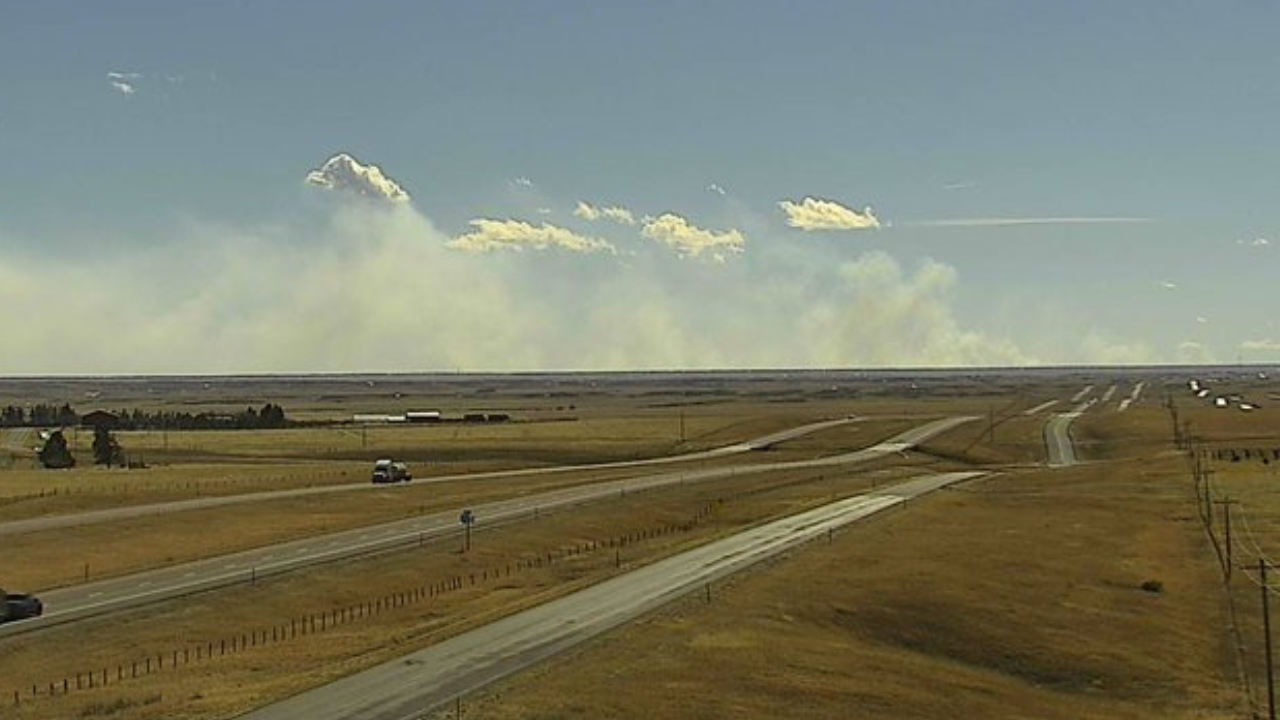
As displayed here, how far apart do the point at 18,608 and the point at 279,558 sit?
64.8ft

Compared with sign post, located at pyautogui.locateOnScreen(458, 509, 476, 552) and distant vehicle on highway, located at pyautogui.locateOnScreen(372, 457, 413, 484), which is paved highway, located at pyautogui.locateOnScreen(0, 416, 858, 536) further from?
sign post, located at pyautogui.locateOnScreen(458, 509, 476, 552)

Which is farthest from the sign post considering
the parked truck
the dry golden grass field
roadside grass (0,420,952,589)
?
the parked truck

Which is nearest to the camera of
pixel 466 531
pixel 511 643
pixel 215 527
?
pixel 511 643

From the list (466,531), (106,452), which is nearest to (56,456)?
(106,452)

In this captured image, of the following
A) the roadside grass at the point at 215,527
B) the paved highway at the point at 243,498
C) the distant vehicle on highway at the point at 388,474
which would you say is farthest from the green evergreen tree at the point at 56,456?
the roadside grass at the point at 215,527

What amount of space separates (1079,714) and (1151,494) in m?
71.6

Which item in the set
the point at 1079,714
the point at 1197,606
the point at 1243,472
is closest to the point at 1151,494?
the point at 1243,472

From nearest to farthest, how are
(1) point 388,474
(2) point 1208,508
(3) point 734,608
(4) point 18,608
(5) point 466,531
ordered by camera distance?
(3) point 734,608 → (4) point 18,608 → (5) point 466,531 → (2) point 1208,508 → (1) point 388,474

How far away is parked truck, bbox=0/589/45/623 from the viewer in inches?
2355

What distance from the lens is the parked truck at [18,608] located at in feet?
196

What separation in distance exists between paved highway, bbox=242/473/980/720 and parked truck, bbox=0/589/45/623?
18854 millimetres

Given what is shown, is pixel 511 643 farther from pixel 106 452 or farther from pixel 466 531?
pixel 106 452

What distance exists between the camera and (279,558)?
260ft

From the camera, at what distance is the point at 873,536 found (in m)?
85.4
